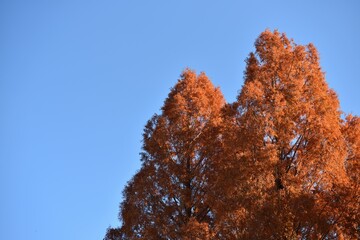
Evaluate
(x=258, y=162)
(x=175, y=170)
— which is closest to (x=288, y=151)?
(x=258, y=162)

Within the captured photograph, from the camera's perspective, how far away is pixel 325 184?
11.1 m

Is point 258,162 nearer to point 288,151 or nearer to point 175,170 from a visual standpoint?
point 288,151

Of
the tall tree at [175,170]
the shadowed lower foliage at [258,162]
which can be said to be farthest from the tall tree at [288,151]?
the tall tree at [175,170]

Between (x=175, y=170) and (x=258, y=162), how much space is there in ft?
12.8

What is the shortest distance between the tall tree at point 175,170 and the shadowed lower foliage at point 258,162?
0.04 metres

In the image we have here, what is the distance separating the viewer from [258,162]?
11.4m

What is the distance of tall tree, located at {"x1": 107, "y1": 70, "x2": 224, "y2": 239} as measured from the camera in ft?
45.4

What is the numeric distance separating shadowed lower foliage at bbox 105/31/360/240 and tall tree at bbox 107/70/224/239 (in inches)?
1.4

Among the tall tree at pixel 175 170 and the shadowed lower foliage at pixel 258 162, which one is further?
the tall tree at pixel 175 170

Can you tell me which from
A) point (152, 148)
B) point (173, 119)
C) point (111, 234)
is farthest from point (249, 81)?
point (111, 234)

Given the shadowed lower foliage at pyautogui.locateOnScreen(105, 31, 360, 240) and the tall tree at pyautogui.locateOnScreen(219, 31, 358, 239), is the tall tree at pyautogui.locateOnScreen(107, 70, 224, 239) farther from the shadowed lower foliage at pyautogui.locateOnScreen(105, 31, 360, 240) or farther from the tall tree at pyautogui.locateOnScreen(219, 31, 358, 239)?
the tall tree at pyautogui.locateOnScreen(219, 31, 358, 239)

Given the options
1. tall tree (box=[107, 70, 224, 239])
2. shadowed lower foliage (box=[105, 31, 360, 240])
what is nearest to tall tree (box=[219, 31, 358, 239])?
shadowed lower foliage (box=[105, 31, 360, 240])

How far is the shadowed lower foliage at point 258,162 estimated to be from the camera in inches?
416

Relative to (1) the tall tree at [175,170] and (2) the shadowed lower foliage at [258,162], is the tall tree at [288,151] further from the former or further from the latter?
(1) the tall tree at [175,170]
